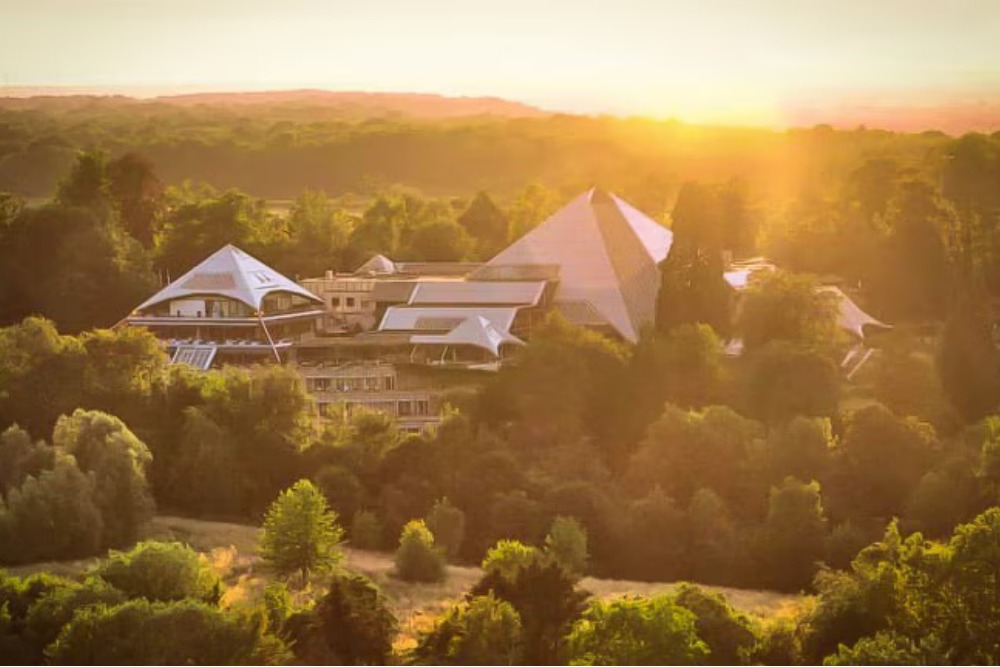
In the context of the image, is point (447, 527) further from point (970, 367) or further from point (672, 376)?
point (970, 367)

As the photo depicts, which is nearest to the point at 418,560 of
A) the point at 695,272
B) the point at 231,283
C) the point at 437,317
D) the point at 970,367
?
the point at 970,367

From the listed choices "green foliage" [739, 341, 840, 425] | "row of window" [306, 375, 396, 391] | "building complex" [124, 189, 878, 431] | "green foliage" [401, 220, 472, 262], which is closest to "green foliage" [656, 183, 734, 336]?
"building complex" [124, 189, 878, 431]

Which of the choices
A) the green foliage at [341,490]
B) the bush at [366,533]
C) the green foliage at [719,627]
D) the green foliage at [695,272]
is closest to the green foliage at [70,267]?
the green foliage at [341,490]

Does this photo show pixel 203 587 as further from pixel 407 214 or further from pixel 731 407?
pixel 407 214

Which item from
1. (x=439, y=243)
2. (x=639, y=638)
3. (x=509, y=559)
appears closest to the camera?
(x=639, y=638)

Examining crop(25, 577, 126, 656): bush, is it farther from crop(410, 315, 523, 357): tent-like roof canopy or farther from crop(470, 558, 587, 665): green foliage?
crop(410, 315, 523, 357): tent-like roof canopy
